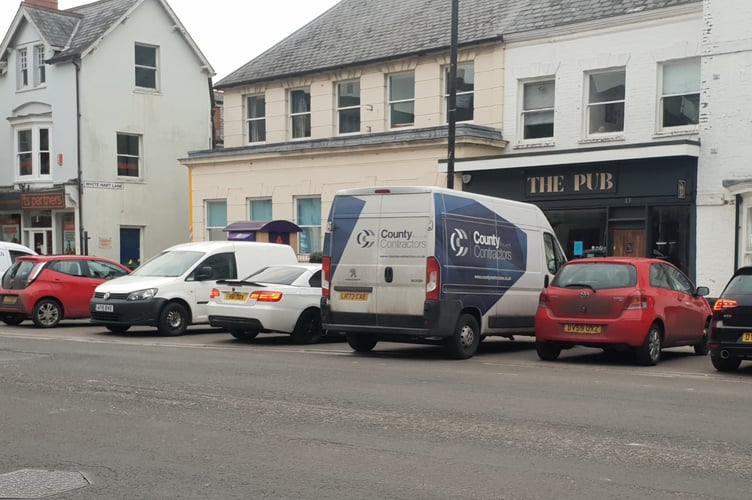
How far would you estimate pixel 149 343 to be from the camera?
16469 millimetres

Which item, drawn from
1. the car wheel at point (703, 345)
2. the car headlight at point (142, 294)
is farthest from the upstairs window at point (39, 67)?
the car wheel at point (703, 345)

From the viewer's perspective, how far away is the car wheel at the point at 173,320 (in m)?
18.1

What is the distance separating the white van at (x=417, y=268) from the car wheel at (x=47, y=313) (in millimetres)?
8313

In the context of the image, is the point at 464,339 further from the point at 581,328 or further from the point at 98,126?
the point at 98,126

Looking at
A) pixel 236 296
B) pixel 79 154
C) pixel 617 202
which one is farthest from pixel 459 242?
pixel 79 154

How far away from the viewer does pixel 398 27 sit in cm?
2936

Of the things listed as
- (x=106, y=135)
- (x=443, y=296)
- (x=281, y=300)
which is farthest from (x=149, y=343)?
(x=106, y=135)

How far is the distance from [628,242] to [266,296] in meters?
10.6

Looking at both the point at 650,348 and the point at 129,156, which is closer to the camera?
the point at 650,348

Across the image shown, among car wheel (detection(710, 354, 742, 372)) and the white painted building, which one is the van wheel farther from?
the white painted building

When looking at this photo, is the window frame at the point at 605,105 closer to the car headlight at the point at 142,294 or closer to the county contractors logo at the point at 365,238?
the county contractors logo at the point at 365,238

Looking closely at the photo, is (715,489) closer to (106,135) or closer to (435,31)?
(435,31)

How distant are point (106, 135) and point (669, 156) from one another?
22292mm

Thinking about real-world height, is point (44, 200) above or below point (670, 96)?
below
